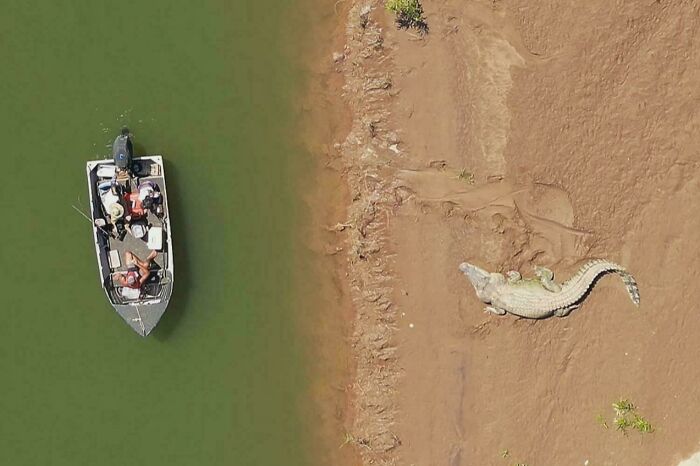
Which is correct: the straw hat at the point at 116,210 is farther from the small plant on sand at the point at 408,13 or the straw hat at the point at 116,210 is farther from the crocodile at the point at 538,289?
the crocodile at the point at 538,289

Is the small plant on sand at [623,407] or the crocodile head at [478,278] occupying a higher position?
the crocodile head at [478,278]

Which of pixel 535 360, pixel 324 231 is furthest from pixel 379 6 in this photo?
pixel 535 360

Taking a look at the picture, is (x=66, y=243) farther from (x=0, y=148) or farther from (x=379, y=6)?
(x=379, y=6)

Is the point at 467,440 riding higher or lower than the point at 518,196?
lower

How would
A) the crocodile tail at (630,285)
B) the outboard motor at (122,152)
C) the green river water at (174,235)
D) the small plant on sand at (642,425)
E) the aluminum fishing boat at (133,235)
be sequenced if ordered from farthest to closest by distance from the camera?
the green river water at (174,235), the small plant on sand at (642,425), the crocodile tail at (630,285), the aluminum fishing boat at (133,235), the outboard motor at (122,152)

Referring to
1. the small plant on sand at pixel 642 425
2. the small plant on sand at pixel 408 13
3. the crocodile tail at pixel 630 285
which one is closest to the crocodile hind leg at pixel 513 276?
the crocodile tail at pixel 630 285

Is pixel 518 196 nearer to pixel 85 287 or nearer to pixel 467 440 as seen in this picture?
pixel 467 440

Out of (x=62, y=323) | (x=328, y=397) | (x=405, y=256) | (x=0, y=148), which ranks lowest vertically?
(x=328, y=397)
